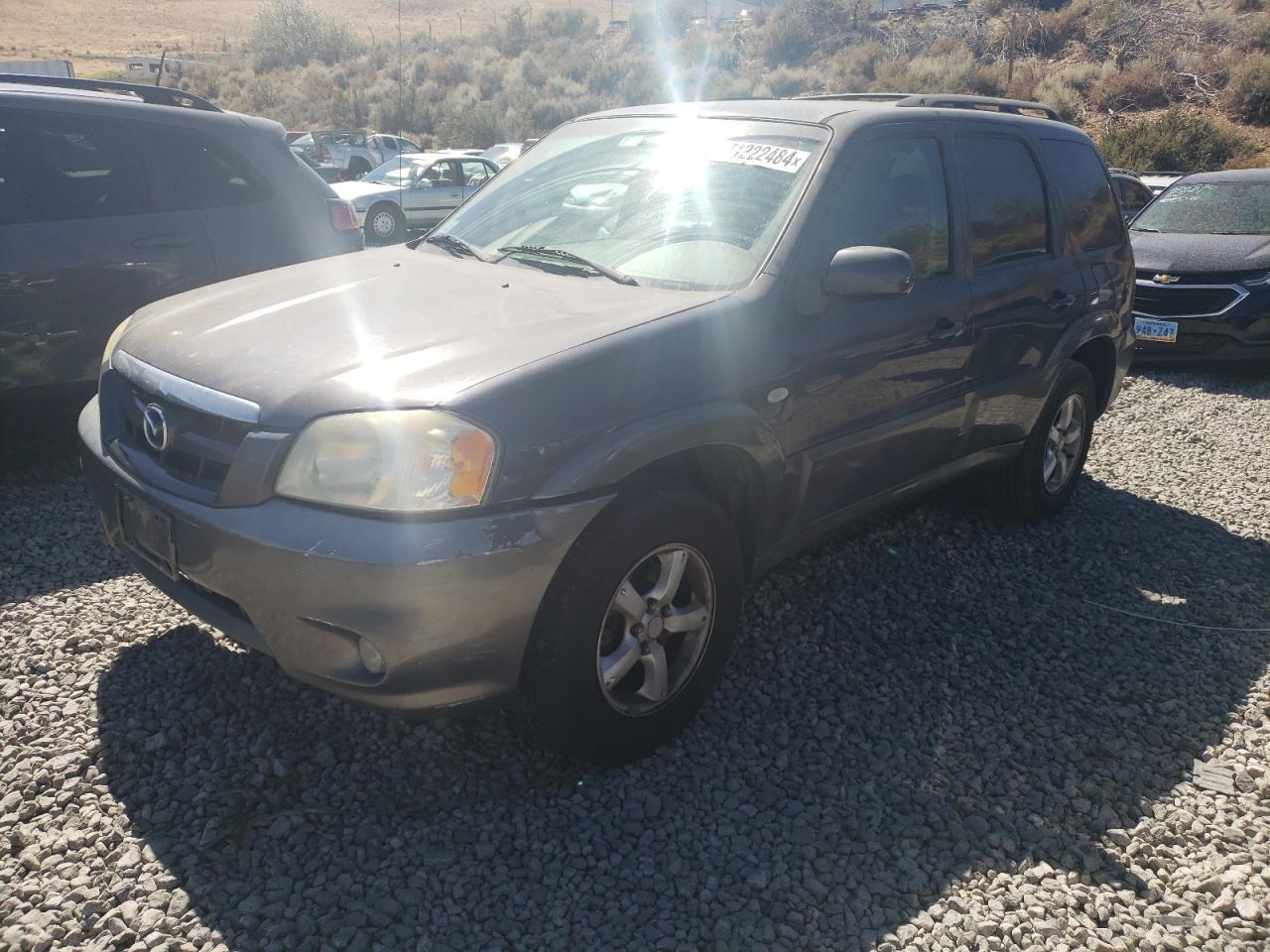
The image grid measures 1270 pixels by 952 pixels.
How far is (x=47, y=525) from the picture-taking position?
4.39 meters

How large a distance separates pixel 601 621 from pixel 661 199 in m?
1.55

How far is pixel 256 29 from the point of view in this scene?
48656mm

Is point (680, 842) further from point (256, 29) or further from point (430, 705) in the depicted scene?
point (256, 29)

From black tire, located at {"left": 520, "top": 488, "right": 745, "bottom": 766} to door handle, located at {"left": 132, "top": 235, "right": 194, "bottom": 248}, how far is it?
3.38 metres

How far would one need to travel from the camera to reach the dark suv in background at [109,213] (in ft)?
15.2

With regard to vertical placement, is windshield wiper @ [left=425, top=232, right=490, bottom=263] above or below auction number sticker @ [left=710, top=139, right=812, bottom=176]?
below

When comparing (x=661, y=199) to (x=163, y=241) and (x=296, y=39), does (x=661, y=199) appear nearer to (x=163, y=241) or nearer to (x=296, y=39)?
(x=163, y=241)

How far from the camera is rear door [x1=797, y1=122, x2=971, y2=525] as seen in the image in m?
3.32

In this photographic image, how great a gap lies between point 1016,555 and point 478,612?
3046 millimetres

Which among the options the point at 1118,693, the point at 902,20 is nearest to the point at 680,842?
the point at 1118,693

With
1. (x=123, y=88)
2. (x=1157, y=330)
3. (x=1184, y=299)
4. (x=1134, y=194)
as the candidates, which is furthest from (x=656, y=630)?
(x=1134, y=194)

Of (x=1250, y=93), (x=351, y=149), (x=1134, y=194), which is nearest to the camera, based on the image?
(x=1134, y=194)

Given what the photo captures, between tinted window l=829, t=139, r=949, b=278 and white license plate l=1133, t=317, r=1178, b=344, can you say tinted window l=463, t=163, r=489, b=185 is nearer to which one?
white license plate l=1133, t=317, r=1178, b=344

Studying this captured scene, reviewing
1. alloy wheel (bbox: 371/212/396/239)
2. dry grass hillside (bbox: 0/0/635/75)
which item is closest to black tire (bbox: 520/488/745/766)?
alloy wheel (bbox: 371/212/396/239)
